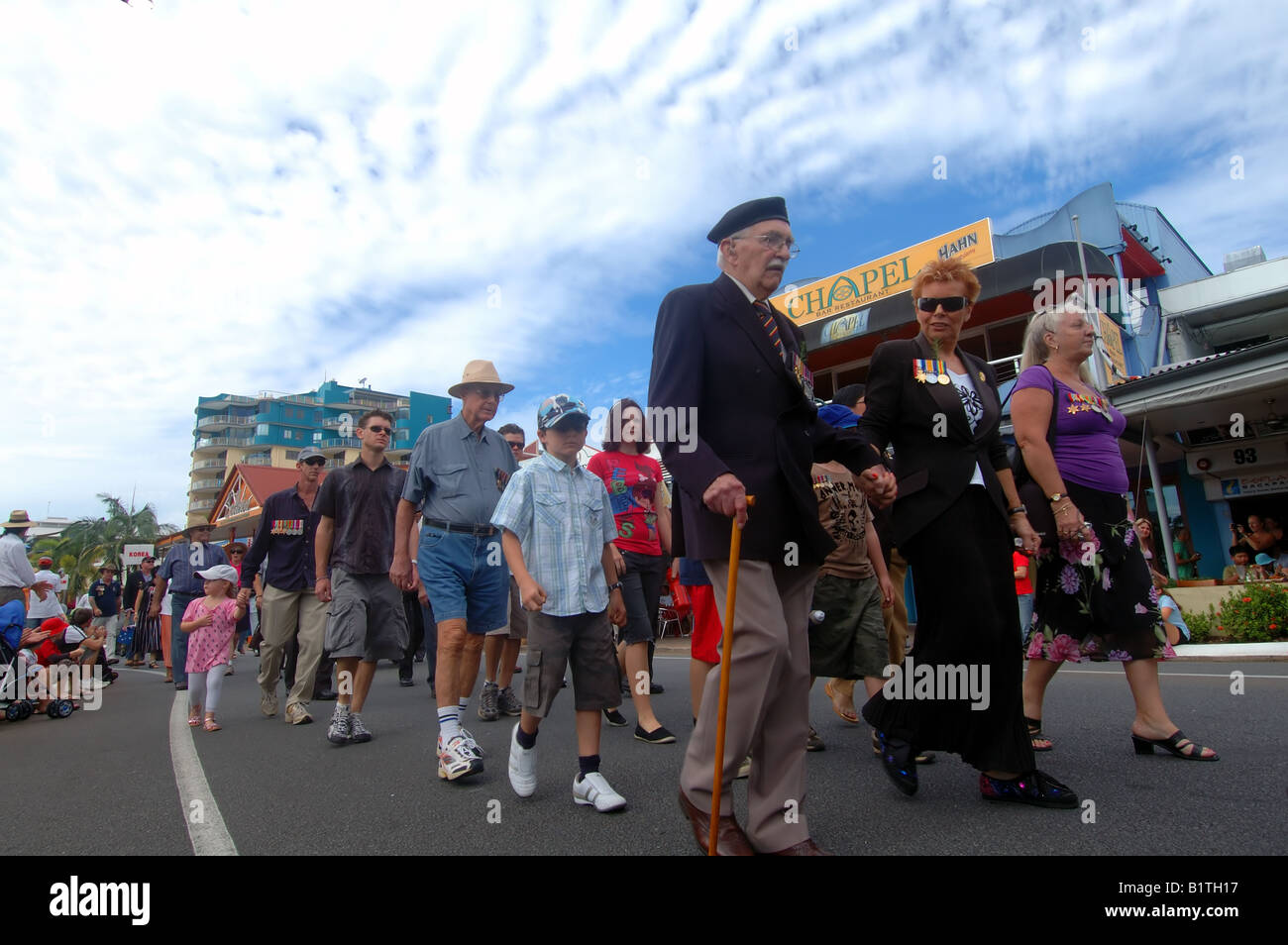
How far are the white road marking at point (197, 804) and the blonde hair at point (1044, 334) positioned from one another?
3902 millimetres

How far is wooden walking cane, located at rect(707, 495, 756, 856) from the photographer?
6.99ft

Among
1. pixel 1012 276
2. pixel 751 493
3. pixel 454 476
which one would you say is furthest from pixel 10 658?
pixel 1012 276

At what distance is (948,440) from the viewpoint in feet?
9.84

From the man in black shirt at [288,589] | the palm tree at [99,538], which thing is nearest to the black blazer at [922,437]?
the man in black shirt at [288,589]

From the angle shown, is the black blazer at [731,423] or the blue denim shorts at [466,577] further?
the blue denim shorts at [466,577]

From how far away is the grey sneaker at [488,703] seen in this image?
5.75 m

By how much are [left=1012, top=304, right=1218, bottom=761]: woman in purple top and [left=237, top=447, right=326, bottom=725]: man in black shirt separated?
533cm

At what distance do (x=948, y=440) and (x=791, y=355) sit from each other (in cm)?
79

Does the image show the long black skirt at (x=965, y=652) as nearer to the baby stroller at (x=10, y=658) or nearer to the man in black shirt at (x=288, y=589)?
the man in black shirt at (x=288, y=589)

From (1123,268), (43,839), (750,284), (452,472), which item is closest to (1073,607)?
(750,284)

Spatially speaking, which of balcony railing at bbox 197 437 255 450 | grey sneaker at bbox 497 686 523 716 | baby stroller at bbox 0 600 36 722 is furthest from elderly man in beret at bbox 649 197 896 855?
balcony railing at bbox 197 437 255 450

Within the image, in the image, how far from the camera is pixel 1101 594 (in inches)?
133

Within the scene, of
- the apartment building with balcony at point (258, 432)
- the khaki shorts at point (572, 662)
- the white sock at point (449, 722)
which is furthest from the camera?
the apartment building with balcony at point (258, 432)

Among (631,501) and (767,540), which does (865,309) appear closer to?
(631,501)
